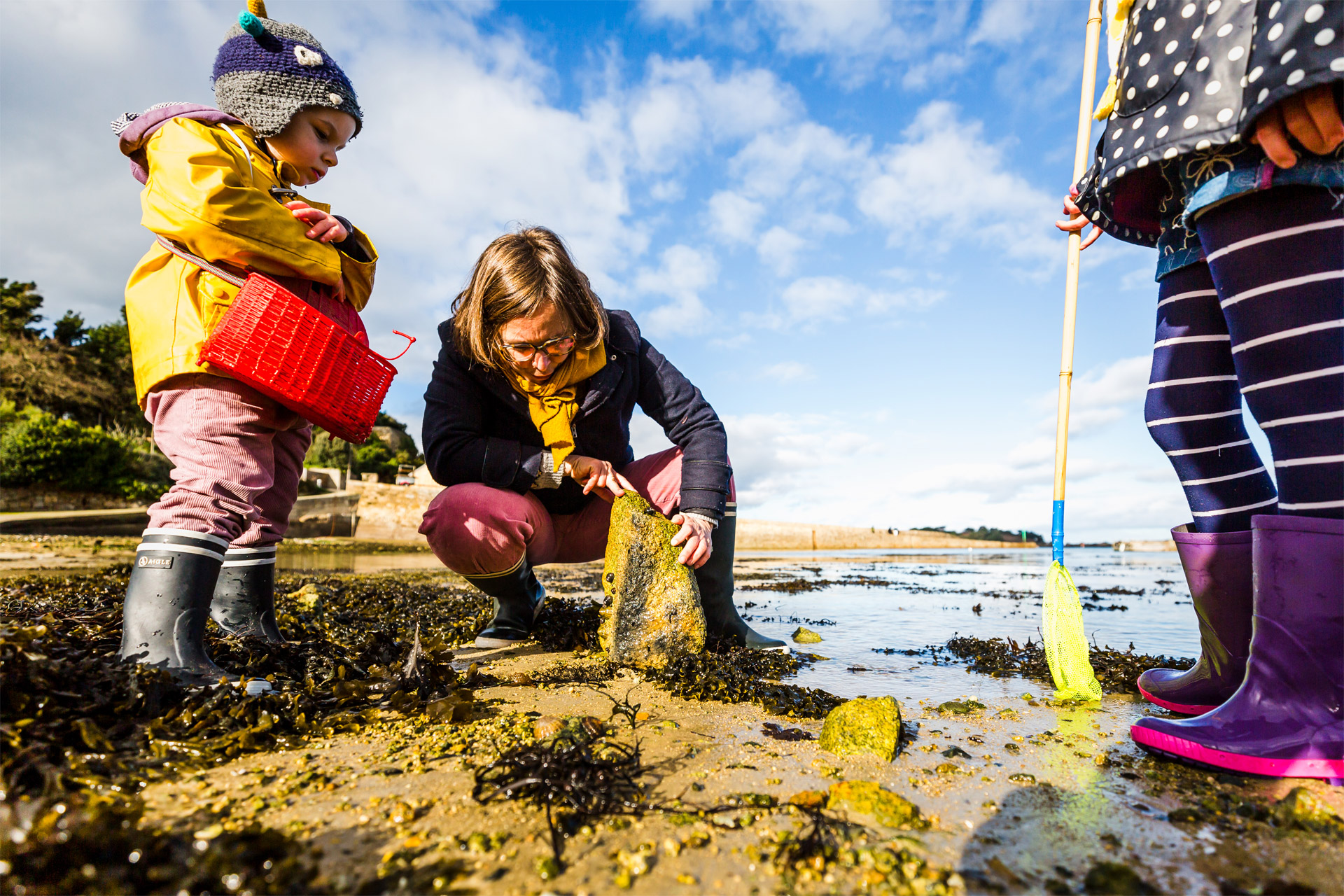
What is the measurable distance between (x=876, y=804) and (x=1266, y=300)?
67.9 inches

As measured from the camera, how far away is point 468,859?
1176 mm

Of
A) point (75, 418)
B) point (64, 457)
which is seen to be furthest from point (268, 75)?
point (75, 418)

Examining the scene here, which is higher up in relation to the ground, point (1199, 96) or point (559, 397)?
point (1199, 96)

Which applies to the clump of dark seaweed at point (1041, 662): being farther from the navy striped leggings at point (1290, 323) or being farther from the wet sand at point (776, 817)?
the navy striped leggings at point (1290, 323)

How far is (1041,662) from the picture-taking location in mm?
3020

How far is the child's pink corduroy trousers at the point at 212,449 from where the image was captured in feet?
6.65

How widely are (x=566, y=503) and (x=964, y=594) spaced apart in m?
5.28

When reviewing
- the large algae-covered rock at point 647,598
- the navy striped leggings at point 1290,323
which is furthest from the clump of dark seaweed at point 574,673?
the navy striped leggings at point 1290,323

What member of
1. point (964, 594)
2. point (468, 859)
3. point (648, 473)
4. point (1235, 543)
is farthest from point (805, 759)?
point (964, 594)

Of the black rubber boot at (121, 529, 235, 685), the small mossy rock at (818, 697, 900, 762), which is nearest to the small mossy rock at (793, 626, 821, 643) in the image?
the small mossy rock at (818, 697, 900, 762)

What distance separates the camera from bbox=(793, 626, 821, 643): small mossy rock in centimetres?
371

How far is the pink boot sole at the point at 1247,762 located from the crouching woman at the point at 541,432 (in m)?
1.81

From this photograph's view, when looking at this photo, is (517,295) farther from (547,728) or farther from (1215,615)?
(1215,615)

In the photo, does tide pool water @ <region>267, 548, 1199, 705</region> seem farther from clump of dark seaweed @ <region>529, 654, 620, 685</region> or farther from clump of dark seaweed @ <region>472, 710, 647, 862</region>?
clump of dark seaweed @ <region>472, 710, 647, 862</region>
